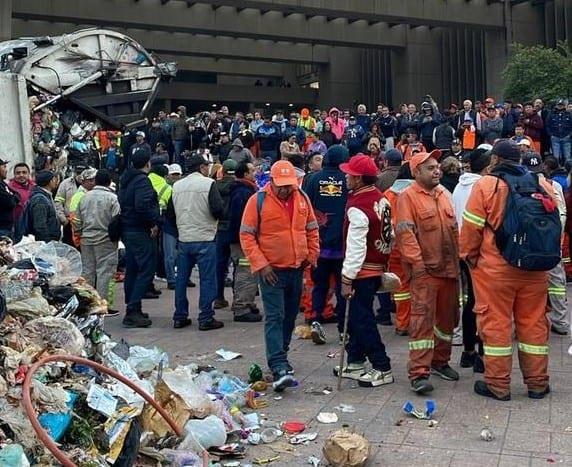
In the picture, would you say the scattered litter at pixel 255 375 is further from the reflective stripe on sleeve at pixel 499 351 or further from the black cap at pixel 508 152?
the black cap at pixel 508 152

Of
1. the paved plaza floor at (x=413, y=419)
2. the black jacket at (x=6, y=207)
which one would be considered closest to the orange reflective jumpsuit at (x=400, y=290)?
the paved plaza floor at (x=413, y=419)

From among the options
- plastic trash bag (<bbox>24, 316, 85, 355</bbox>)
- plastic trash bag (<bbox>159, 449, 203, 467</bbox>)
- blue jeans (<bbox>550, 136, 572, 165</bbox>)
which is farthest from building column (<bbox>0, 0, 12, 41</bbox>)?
plastic trash bag (<bbox>159, 449, 203, 467</bbox>)

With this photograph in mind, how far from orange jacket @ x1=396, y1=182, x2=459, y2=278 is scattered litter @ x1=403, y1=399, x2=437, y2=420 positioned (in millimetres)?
1003

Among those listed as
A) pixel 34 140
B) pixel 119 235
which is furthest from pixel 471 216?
pixel 34 140

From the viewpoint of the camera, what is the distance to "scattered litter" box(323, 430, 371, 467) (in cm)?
448

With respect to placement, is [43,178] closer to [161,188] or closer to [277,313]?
[161,188]

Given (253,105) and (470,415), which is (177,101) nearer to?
(253,105)

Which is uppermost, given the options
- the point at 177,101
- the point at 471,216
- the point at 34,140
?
the point at 177,101

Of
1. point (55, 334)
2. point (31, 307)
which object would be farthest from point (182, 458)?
point (31, 307)

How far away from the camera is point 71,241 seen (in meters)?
10.6

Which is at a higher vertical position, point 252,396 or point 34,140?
point 34,140

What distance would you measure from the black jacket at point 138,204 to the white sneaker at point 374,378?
342 centimetres

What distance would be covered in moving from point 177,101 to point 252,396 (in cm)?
3600

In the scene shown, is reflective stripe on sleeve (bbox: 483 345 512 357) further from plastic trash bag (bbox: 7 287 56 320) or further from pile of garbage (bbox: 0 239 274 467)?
plastic trash bag (bbox: 7 287 56 320)
